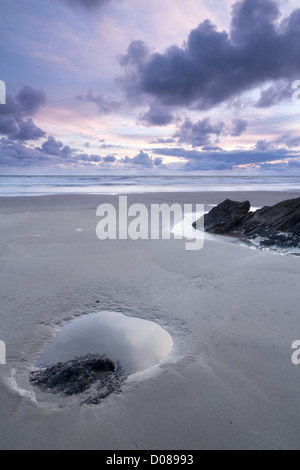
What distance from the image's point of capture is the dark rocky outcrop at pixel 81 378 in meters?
2.18

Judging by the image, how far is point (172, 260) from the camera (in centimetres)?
534

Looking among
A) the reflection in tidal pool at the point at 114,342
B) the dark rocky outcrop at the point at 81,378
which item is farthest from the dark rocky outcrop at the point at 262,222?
the dark rocky outcrop at the point at 81,378

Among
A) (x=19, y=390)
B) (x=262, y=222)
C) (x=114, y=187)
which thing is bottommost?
(x=19, y=390)

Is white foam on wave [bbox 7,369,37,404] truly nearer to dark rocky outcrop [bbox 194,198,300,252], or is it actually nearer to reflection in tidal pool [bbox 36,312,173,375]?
reflection in tidal pool [bbox 36,312,173,375]

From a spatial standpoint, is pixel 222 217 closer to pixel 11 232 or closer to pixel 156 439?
pixel 11 232

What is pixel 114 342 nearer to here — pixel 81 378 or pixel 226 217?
pixel 81 378

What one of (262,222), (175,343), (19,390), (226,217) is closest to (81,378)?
(19,390)

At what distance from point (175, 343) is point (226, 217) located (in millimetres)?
6048

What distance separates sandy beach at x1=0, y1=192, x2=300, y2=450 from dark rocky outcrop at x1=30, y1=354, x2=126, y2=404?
0.07 meters

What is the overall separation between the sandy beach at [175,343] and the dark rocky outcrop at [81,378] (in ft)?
0.24

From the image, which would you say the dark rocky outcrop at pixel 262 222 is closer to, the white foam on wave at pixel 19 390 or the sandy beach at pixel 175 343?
the sandy beach at pixel 175 343

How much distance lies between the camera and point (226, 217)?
8336 mm

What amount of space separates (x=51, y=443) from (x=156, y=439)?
0.67 metres

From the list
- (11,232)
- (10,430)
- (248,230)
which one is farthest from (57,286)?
(248,230)
